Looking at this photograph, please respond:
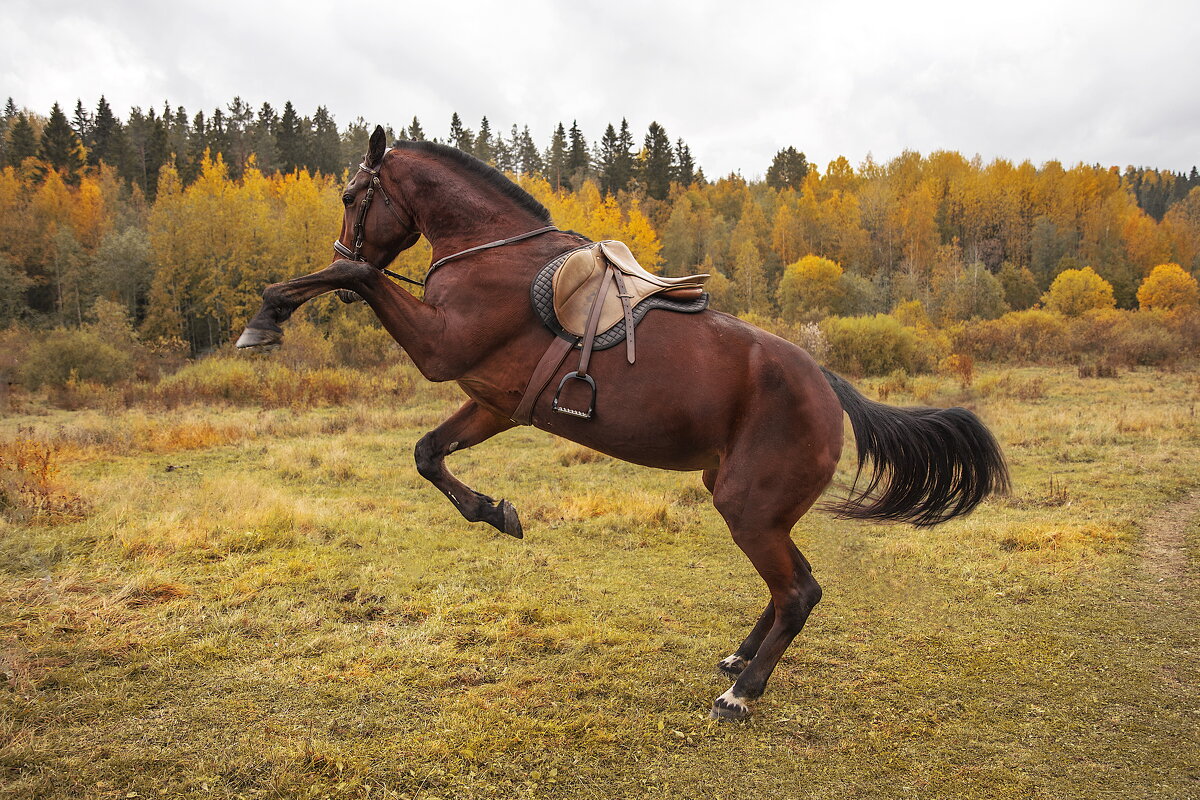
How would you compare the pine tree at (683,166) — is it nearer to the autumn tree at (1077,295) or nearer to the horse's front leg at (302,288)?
the autumn tree at (1077,295)

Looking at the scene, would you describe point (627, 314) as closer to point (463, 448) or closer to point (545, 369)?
point (545, 369)

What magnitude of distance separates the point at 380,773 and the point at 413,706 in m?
0.68

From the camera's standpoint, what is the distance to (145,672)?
4484 mm

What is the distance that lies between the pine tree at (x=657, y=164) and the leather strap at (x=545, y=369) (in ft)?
257

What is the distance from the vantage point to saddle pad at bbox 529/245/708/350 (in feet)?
13.9

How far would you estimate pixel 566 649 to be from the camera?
204 inches

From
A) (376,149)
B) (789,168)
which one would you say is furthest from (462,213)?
(789,168)

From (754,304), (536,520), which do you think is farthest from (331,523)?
(754,304)

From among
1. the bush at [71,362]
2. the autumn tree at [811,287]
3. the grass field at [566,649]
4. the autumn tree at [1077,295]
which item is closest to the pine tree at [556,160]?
the autumn tree at [811,287]

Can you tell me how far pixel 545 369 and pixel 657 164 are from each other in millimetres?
81011

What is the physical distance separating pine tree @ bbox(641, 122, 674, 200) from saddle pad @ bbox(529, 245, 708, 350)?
77895mm

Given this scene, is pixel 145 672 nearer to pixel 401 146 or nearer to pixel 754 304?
pixel 401 146

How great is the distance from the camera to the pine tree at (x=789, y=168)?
94.2m

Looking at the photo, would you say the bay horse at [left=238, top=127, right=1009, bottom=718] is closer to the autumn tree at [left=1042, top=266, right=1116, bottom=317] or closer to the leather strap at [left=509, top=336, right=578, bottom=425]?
the leather strap at [left=509, top=336, right=578, bottom=425]
